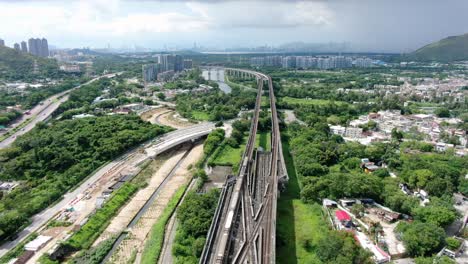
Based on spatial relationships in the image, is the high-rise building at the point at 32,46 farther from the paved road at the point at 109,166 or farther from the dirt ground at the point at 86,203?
the dirt ground at the point at 86,203

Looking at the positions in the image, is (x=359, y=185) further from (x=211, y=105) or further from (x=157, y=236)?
(x=211, y=105)

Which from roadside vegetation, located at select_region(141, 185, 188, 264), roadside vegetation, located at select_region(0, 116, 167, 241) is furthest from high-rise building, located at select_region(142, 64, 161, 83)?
roadside vegetation, located at select_region(141, 185, 188, 264)

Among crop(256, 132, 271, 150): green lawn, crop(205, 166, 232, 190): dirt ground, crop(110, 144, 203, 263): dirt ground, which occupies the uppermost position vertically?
crop(256, 132, 271, 150): green lawn

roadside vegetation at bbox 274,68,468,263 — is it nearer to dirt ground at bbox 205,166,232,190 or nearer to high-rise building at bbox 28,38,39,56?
dirt ground at bbox 205,166,232,190

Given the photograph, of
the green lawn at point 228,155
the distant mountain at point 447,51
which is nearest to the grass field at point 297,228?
the green lawn at point 228,155

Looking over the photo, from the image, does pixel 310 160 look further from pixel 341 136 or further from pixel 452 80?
pixel 452 80

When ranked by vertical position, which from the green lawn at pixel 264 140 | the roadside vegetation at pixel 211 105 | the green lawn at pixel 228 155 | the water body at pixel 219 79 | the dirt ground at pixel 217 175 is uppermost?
the water body at pixel 219 79
